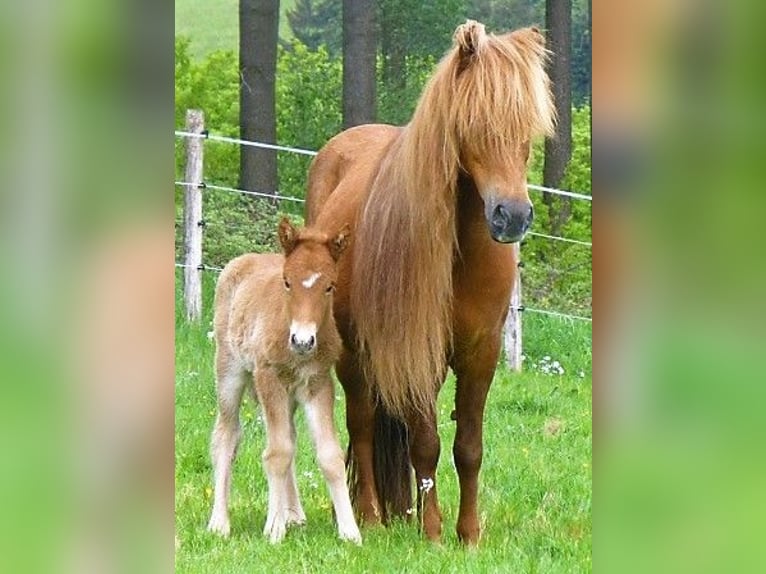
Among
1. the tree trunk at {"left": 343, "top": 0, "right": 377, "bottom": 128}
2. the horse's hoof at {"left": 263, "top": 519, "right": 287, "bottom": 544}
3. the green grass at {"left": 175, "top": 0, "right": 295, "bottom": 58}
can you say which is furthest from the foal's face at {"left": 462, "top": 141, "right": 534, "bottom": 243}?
the green grass at {"left": 175, "top": 0, "right": 295, "bottom": 58}

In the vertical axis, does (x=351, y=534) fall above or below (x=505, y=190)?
below

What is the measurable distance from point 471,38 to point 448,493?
2.16 m

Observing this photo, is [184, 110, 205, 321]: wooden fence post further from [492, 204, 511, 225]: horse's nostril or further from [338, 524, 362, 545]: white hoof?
[492, 204, 511, 225]: horse's nostril

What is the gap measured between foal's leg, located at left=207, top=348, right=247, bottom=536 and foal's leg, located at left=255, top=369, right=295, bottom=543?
28 centimetres

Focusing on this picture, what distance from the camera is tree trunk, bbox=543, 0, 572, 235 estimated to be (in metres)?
7.12

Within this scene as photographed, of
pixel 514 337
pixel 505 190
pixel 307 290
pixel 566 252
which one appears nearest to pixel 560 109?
pixel 566 252

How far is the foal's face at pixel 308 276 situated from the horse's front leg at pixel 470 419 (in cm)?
53

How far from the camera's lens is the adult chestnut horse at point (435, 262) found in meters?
3.13

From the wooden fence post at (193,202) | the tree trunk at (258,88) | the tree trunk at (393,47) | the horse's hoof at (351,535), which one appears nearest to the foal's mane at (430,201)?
the horse's hoof at (351,535)

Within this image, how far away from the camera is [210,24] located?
10.5 m

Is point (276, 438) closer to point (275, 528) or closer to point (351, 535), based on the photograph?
point (275, 528)
